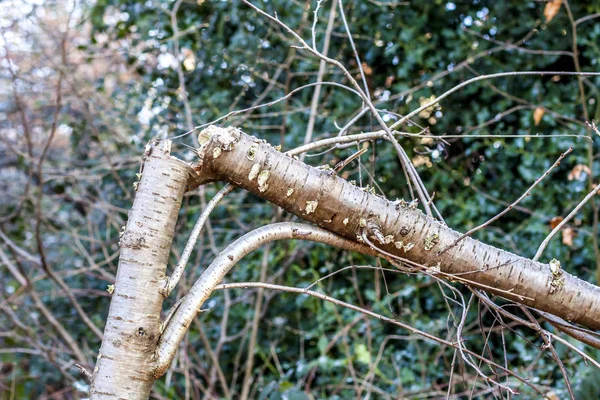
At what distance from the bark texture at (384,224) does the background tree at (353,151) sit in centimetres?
141

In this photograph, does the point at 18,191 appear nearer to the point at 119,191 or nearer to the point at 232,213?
the point at 119,191

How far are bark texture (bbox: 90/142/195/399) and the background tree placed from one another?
5.72 ft

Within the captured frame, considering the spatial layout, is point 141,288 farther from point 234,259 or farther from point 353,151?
Answer: point 353,151

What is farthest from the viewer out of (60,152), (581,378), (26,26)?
(60,152)

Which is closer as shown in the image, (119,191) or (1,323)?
(119,191)

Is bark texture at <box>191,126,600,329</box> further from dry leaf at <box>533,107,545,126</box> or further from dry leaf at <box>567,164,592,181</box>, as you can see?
dry leaf at <box>533,107,545,126</box>

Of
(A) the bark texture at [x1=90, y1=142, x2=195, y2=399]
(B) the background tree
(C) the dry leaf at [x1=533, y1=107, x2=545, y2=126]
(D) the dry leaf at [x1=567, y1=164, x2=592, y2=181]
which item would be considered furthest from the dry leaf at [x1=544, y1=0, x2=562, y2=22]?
(A) the bark texture at [x1=90, y1=142, x2=195, y2=399]

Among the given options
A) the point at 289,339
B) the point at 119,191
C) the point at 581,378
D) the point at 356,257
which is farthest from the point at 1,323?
the point at 581,378

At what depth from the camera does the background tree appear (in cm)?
311

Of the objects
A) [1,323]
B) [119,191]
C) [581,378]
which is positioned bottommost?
[581,378]

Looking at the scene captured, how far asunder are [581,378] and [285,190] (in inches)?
79.5

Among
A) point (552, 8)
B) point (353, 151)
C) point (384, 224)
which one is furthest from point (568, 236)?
point (384, 224)

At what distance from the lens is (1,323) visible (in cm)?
466

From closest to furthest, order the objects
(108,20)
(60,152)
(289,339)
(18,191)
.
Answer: (289,339), (108,20), (18,191), (60,152)
